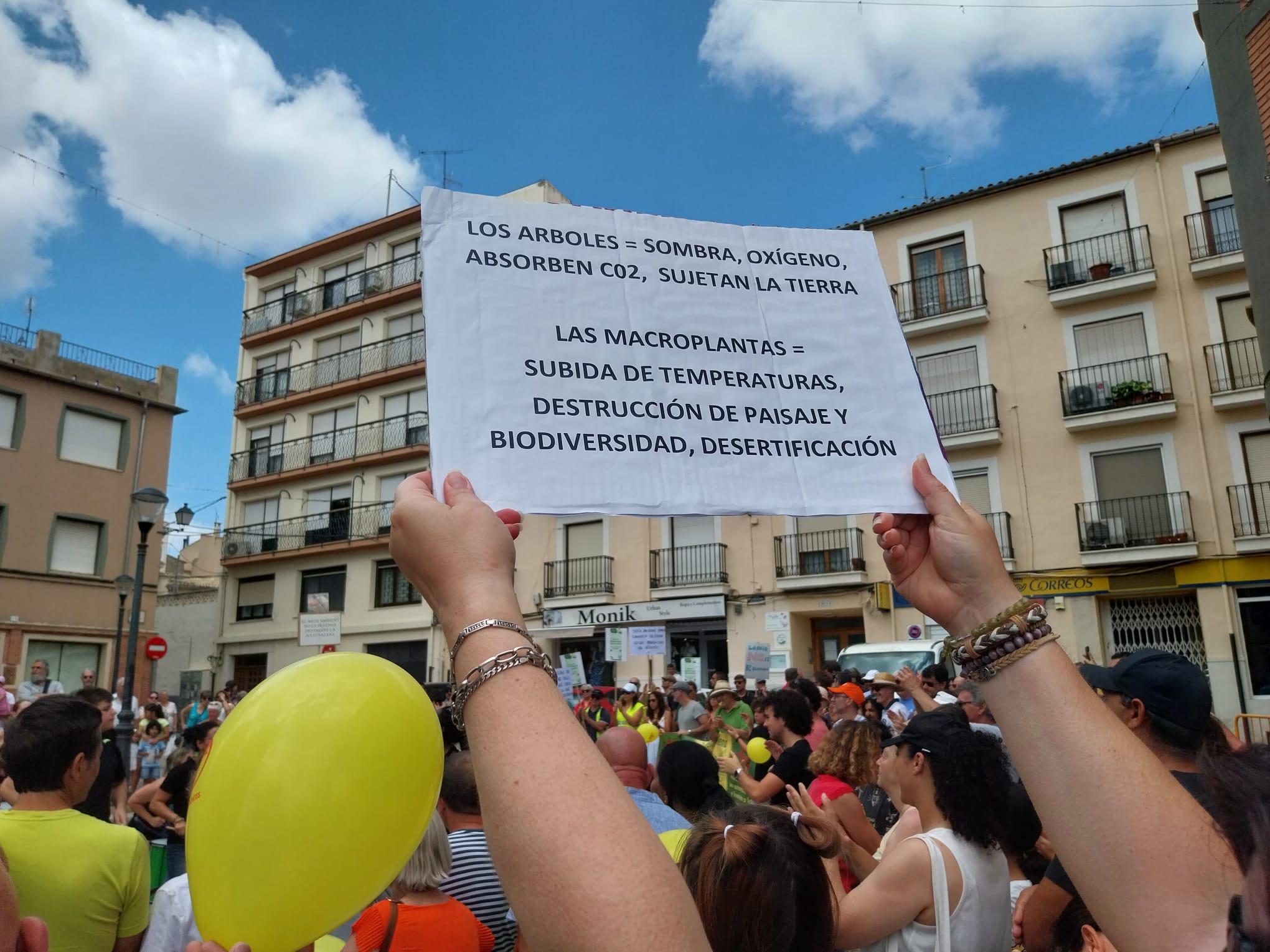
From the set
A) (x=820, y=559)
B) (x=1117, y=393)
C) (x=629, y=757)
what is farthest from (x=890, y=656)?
(x=629, y=757)

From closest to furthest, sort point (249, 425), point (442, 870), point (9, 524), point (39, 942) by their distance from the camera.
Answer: point (39, 942) → point (442, 870) → point (9, 524) → point (249, 425)

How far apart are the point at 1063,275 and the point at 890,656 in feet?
37.8

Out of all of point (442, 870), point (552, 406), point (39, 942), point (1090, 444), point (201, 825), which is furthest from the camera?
point (1090, 444)

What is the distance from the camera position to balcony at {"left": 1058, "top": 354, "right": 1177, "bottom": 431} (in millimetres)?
19828

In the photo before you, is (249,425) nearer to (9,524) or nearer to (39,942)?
(9,524)

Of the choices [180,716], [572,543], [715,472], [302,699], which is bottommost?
[180,716]

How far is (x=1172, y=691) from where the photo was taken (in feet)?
9.81

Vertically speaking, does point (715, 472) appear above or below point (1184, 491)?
below

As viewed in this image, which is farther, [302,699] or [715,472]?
[715,472]

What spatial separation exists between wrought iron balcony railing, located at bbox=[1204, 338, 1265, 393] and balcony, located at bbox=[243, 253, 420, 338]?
21.4 m

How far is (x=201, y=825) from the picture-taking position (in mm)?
1583

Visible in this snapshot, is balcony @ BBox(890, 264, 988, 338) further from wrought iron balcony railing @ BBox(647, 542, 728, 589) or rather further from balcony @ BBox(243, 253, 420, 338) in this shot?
balcony @ BBox(243, 253, 420, 338)

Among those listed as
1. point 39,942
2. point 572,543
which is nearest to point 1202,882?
point 39,942

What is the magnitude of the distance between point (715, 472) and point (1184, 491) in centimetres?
2095
